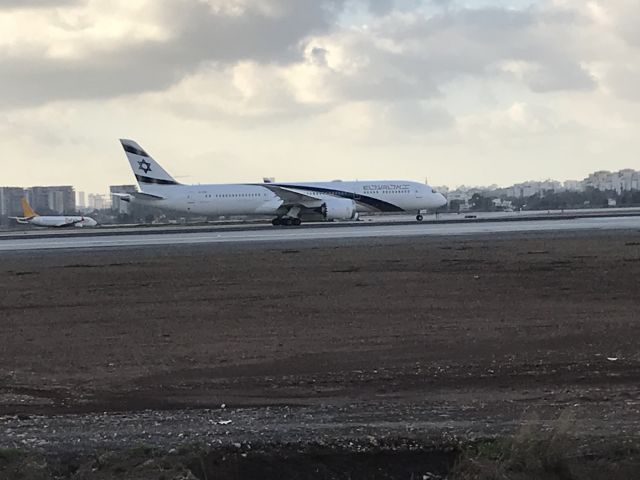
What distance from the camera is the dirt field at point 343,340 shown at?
10516 mm

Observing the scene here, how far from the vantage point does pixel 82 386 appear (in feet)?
39.0

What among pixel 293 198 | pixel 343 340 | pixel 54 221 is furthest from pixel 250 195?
pixel 343 340

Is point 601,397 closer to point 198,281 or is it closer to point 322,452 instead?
point 322,452

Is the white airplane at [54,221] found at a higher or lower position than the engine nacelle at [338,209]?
lower

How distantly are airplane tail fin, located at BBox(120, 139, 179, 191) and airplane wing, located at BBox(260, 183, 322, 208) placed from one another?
7832 millimetres

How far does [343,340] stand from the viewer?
15.1 metres

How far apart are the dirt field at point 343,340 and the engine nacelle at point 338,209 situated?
32540 mm

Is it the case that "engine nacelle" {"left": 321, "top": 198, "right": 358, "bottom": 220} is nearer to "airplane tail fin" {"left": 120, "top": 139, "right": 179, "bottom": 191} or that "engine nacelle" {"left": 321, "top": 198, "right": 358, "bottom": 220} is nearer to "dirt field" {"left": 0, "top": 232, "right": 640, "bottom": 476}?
"airplane tail fin" {"left": 120, "top": 139, "right": 179, "bottom": 191}

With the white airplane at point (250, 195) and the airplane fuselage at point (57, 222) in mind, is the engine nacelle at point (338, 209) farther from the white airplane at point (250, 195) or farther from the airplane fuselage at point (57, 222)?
the airplane fuselage at point (57, 222)

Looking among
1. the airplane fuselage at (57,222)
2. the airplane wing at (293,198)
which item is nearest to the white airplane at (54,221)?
the airplane fuselage at (57,222)

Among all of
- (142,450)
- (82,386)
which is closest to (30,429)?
(142,450)

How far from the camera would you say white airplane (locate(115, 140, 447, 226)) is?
2520 inches

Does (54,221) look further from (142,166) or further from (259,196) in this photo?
(259,196)

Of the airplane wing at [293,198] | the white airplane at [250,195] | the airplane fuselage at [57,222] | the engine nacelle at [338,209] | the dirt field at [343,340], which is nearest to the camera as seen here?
the dirt field at [343,340]
